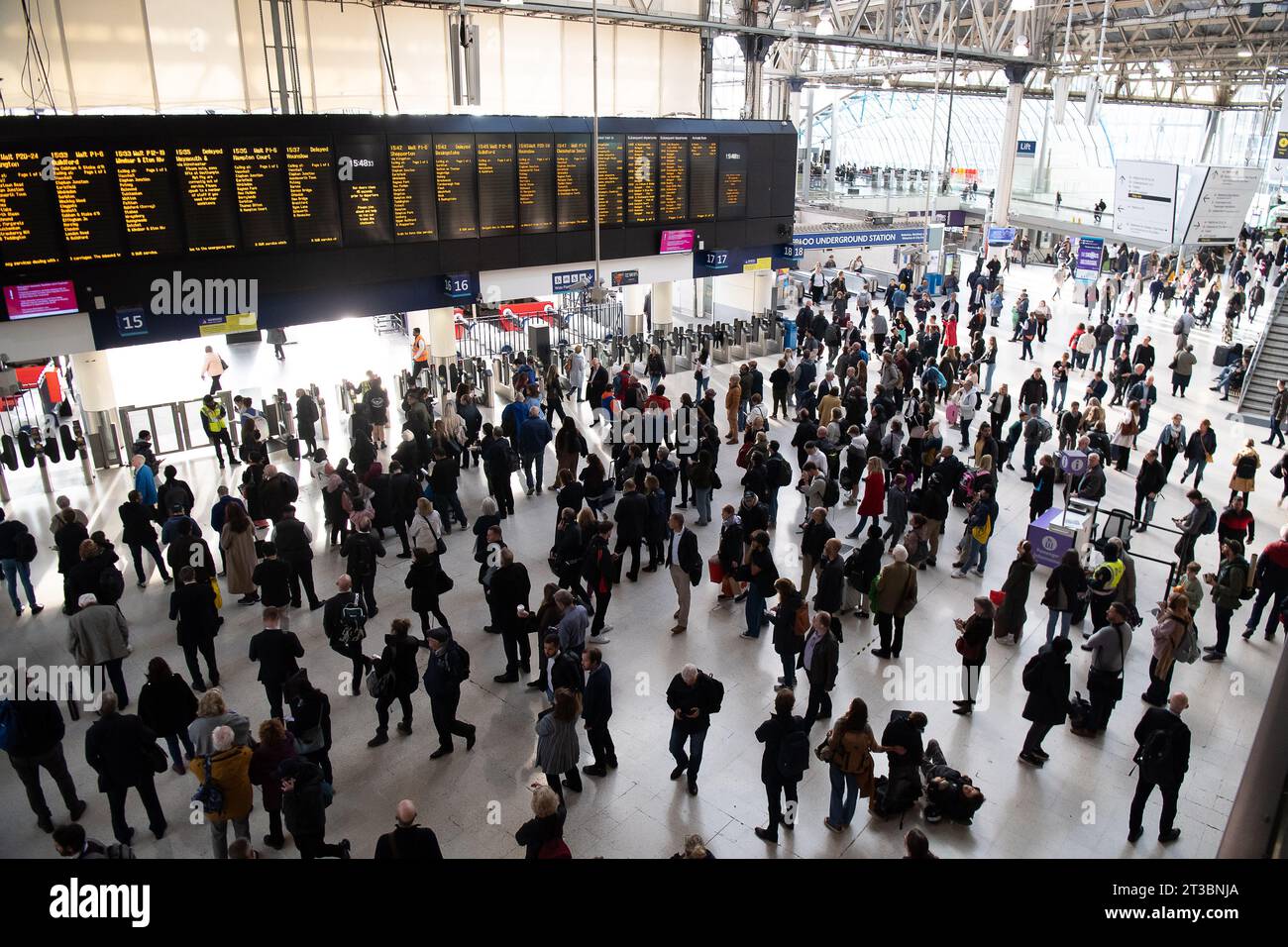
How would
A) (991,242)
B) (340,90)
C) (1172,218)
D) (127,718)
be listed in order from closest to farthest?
(127,718) < (340,90) < (1172,218) < (991,242)

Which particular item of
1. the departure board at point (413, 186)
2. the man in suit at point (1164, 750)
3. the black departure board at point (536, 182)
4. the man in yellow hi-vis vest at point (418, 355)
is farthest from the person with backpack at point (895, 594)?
the man in yellow hi-vis vest at point (418, 355)

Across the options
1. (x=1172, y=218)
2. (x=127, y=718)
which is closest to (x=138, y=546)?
(x=127, y=718)

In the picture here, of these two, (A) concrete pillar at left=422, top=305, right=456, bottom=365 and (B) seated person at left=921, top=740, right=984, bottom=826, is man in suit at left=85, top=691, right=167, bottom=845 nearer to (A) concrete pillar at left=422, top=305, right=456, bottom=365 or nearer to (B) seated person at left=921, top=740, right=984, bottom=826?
(B) seated person at left=921, top=740, right=984, bottom=826

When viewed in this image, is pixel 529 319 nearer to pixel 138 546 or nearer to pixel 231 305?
pixel 231 305

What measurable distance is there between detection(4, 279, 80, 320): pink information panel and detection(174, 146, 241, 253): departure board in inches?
67.1

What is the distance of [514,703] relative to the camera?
849cm

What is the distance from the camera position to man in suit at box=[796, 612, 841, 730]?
7.34 m

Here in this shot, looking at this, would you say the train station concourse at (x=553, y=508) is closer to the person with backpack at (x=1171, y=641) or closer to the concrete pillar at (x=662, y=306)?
the person with backpack at (x=1171, y=641)

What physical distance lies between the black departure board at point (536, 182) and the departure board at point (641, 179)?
1775mm

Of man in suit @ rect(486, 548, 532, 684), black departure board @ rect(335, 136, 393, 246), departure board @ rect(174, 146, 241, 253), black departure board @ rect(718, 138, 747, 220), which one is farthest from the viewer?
black departure board @ rect(718, 138, 747, 220)

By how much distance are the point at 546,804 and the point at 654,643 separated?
14.0 feet

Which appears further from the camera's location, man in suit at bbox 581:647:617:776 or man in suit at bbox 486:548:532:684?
man in suit at bbox 486:548:532:684

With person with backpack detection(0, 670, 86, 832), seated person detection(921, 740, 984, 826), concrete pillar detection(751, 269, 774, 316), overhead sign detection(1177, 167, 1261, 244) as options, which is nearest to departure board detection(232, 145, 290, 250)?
person with backpack detection(0, 670, 86, 832)

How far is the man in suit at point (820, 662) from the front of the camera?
24.1 ft
